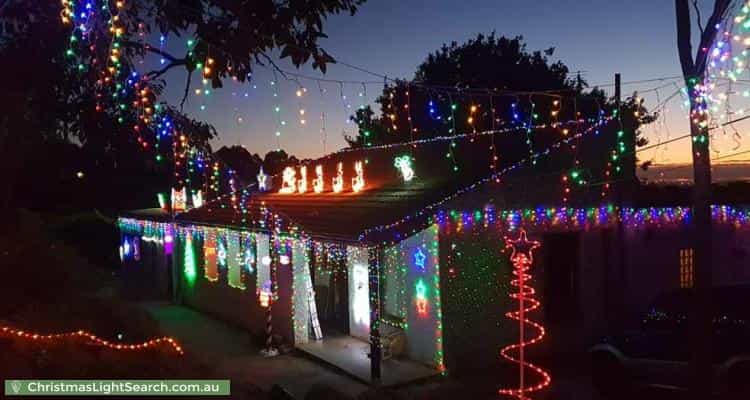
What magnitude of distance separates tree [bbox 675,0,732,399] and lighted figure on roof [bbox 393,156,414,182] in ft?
21.3

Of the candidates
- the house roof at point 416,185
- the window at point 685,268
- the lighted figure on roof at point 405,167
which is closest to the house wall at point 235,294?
the house roof at point 416,185

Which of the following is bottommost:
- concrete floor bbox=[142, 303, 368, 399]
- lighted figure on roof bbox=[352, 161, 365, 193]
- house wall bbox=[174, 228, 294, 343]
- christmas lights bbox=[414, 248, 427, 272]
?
concrete floor bbox=[142, 303, 368, 399]

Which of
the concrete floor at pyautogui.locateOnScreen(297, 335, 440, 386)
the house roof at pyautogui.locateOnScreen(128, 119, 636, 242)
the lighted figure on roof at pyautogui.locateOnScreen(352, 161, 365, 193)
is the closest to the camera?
the concrete floor at pyautogui.locateOnScreen(297, 335, 440, 386)

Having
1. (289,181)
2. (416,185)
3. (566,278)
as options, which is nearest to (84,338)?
(416,185)

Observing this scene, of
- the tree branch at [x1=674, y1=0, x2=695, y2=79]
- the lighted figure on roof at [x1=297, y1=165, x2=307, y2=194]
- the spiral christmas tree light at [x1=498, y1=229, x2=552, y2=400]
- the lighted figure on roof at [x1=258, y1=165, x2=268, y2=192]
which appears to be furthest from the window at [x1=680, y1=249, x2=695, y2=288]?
the lighted figure on roof at [x1=258, y1=165, x2=268, y2=192]

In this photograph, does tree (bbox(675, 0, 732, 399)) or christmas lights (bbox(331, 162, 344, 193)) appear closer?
tree (bbox(675, 0, 732, 399))

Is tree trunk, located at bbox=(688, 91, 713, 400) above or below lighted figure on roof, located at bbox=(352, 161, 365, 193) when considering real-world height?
below

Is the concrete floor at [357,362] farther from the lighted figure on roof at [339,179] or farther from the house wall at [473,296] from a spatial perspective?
the lighted figure on roof at [339,179]

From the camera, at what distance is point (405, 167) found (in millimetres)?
12844

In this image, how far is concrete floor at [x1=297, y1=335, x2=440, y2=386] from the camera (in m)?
10.0

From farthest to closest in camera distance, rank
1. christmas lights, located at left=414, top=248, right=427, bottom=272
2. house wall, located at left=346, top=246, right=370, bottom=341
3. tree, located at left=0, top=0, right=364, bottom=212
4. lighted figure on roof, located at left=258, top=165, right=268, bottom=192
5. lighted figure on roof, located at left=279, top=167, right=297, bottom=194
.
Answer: lighted figure on roof, located at left=258, top=165, right=268, bottom=192 → lighted figure on roof, located at left=279, top=167, right=297, bottom=194 → house wall, located at left=346, top=246, right=370, bottom=341 → christmas lights, located at left=414, top=248, right=427, bottom=272 → tree, located at left=0, top=0, right=364, bottom=212

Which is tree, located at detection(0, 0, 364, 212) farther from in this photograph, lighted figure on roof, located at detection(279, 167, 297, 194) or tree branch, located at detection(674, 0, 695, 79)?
lighted figure on roof, located at detection(279, 167, 297, 194)

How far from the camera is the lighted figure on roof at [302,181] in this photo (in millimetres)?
16897

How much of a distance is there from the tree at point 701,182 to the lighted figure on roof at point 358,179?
26.4ft
